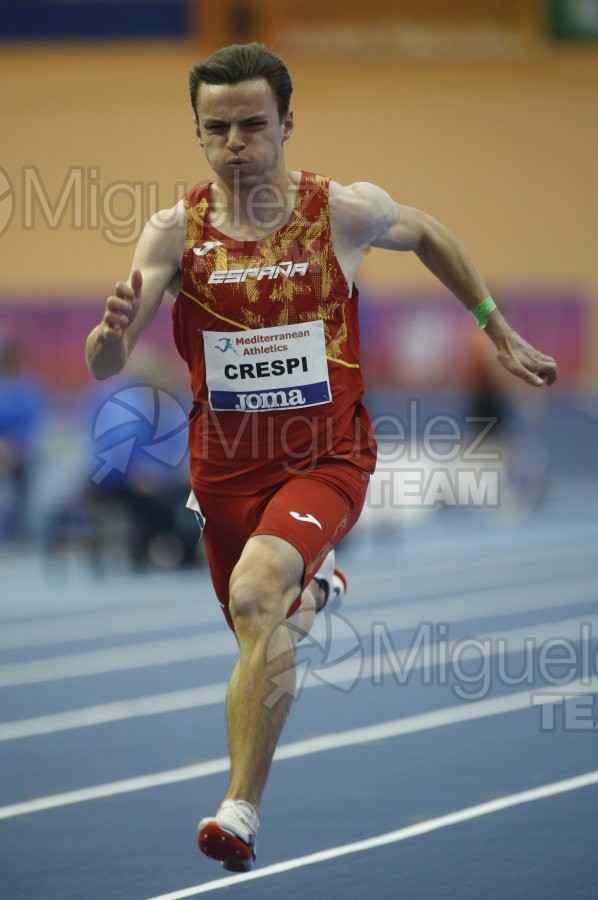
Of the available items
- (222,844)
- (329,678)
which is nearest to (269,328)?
(222,844)

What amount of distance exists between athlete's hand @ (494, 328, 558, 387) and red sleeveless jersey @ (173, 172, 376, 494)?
48cm

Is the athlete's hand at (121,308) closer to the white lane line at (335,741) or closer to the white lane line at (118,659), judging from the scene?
the white lane line at (335,741)

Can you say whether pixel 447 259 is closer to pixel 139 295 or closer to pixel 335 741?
pixel 139 295

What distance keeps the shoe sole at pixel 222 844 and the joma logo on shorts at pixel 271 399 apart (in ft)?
4.04

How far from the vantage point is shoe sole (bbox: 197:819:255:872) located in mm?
3234

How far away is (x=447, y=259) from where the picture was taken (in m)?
4.24

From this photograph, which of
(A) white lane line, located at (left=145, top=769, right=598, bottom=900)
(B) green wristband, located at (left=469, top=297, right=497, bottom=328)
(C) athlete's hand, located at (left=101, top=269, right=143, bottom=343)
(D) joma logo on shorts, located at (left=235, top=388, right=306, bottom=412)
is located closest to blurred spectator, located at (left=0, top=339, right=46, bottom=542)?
(A) white lane line, located at (left=145, top=769, right=598, bottom=900)

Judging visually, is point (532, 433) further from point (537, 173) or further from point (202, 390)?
point (202, 390)

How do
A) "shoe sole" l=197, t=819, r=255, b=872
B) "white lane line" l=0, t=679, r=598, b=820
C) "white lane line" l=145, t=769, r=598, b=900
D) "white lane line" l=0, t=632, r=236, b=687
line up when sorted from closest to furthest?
"shoe sole" l=197, t=819, r=255, b=872
"white lane line" l=145, t=769, r=598, b=900
"white lane line" l=0, t=679, r=598, b=820
"white lane line" l=0, t=632, r=236, b=687

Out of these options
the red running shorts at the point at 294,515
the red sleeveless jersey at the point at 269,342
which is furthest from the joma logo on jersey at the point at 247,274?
the red running shorts at the point at 294,515

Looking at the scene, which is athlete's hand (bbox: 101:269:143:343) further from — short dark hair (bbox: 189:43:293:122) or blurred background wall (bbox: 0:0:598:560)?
blurred background wall (bbox: 0:0:598:560)

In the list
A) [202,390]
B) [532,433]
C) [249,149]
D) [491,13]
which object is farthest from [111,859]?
[491,13]

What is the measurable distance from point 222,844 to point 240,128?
190 cm

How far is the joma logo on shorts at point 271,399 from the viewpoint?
13.0 ft
